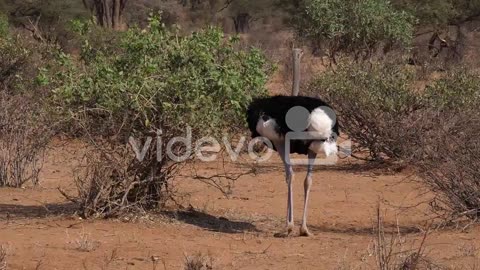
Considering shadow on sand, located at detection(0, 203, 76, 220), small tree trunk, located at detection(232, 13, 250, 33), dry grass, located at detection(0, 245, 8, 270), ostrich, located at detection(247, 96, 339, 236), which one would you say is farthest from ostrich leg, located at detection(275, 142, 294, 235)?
small tree trunk, located at detection(232, 13, 250, 33)

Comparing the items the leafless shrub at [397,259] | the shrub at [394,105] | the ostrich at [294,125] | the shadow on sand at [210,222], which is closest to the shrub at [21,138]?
the shadow on sand at [210,222]

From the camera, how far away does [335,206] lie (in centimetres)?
848

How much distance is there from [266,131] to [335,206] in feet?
6.11

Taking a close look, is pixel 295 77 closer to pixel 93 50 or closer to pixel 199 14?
pixel 93 50

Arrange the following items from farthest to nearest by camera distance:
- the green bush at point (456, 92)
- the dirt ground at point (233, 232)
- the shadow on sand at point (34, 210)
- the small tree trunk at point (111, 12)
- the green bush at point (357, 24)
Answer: the small tree trunk at point (111, 12), the green bush at point (357, 24), the green bush at point (456, 92), the shadow on sand at point (34, 210), the dirt ground at point (233, 232)

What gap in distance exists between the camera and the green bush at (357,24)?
17.0 meters

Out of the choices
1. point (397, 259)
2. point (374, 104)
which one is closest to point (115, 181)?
point (397, 259)

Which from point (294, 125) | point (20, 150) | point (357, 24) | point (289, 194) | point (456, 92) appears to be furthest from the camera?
point (357, 24)

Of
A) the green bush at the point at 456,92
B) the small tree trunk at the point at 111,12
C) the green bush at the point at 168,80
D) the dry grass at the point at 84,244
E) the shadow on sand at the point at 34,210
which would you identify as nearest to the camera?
the dry grass at the point at 84,244

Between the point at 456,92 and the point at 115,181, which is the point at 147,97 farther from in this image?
the point at 456,92

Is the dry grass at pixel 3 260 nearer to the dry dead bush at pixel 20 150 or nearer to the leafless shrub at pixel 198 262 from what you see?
the leafless shrub at pixel 198 262

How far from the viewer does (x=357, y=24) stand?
1705cm

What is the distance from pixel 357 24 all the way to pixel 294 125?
421 inches

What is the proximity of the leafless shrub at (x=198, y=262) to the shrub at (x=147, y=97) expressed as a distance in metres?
1.64
